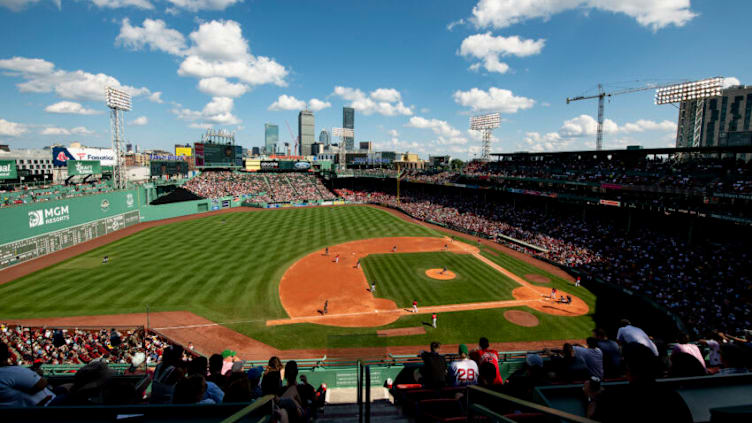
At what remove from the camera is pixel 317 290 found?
96.3 feet

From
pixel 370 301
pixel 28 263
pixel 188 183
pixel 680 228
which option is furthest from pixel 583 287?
pixel 188 183

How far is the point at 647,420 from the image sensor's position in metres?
2.36

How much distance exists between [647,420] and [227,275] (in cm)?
3344

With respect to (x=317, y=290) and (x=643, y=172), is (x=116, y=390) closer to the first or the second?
(x=317, y=290)

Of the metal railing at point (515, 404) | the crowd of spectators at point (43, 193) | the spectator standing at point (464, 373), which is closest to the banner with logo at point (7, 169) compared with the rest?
the crowd of spectators at point (43, 193)

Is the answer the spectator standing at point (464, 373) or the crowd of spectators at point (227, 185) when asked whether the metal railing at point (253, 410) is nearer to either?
the spectator standing at point (464, 373)

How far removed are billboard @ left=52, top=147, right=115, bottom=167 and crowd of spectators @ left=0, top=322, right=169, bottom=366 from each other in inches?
1470

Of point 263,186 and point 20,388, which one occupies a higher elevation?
point 20,388

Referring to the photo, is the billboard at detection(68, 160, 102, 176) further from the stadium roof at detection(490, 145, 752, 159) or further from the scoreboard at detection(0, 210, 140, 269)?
the stadium roof at detection(490, 145, 752, 159)

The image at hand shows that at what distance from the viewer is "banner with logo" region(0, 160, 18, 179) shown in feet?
128

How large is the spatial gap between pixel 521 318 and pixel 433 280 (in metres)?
8.65

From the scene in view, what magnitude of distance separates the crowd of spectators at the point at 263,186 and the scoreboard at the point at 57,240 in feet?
70.7

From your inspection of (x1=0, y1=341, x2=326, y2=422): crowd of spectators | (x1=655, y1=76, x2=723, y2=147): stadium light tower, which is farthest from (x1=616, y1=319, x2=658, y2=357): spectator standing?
(x1=655, y1=76, x2=723, y2=147): stadium light tower

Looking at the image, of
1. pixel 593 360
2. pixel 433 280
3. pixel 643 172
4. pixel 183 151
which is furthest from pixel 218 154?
pixel 593 360
